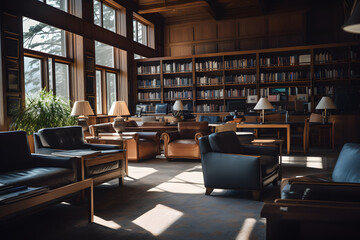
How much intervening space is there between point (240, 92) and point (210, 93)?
0.99m

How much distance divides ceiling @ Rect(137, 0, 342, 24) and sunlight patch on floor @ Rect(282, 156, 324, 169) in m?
5.47

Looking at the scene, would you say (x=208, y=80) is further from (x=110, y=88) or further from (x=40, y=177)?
(x=40, y=177)

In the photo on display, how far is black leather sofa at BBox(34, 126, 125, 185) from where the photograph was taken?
12.9 feet

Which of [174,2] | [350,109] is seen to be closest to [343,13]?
[350,109]

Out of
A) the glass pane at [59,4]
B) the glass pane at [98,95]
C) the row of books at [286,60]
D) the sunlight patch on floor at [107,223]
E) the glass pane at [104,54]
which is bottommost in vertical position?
the sunlight patch on floor at [107,223]

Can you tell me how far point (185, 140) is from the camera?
641cm

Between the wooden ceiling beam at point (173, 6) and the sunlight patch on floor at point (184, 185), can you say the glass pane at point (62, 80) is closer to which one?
the wooden ceiling beam at point (173, 6)

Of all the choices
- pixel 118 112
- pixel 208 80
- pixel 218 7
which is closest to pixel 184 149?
pixel 118 112

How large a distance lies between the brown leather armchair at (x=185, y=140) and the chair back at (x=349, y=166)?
3.64 m

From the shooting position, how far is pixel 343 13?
34.0 feet

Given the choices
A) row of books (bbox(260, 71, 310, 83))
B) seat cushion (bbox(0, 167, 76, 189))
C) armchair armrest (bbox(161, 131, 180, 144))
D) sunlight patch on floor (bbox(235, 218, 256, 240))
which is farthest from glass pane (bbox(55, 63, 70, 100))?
sunlight patch on floor (bbox(235, 218, 256, 240))

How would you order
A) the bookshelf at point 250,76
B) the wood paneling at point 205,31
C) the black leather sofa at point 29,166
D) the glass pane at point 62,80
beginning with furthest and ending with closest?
the wood paneling at point 205,31 < the bookshelf at point 250,76 < the glass pane at point 62,80 < the black leather sofa at point 29,166

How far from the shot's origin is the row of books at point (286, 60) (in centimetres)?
924

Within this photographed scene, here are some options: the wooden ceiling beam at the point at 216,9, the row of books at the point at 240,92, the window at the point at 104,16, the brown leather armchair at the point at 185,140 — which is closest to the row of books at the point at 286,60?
the row of books at the point at 240,92
